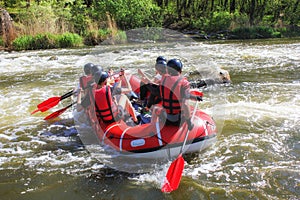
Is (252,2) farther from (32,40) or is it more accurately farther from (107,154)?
(107,154)

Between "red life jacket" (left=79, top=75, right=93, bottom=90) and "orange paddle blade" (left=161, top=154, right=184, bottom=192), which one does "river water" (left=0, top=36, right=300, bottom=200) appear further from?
"red life jacket" (left=79, top=75, right=93, bottom=90)

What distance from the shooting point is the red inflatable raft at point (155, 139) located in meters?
3.73

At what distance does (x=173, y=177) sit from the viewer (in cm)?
322

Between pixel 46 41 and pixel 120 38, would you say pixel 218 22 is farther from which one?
pixel 46 41

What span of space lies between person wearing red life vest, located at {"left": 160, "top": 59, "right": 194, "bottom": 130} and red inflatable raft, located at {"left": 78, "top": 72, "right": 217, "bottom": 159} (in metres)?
0.13

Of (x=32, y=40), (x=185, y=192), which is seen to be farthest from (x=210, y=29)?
(x=185, y=192)

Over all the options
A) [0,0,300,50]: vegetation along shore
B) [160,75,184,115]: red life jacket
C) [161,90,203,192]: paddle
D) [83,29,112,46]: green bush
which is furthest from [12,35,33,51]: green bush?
[161,90,203,192]: paddle

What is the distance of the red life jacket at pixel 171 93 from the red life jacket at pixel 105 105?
76 centimetres

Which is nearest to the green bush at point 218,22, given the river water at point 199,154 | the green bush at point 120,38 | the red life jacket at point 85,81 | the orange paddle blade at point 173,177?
the green bush at point 120,38

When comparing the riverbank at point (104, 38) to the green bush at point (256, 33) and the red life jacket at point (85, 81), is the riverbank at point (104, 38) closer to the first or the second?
the green bush at point (256, 33)

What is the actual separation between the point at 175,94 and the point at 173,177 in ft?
3.20

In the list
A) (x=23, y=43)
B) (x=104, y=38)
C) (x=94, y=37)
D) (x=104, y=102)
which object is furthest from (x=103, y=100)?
(x=104, y=38)

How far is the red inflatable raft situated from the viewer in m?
3.73

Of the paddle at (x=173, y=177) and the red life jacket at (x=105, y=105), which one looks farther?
the red life jacket at (x=105, y=105)
